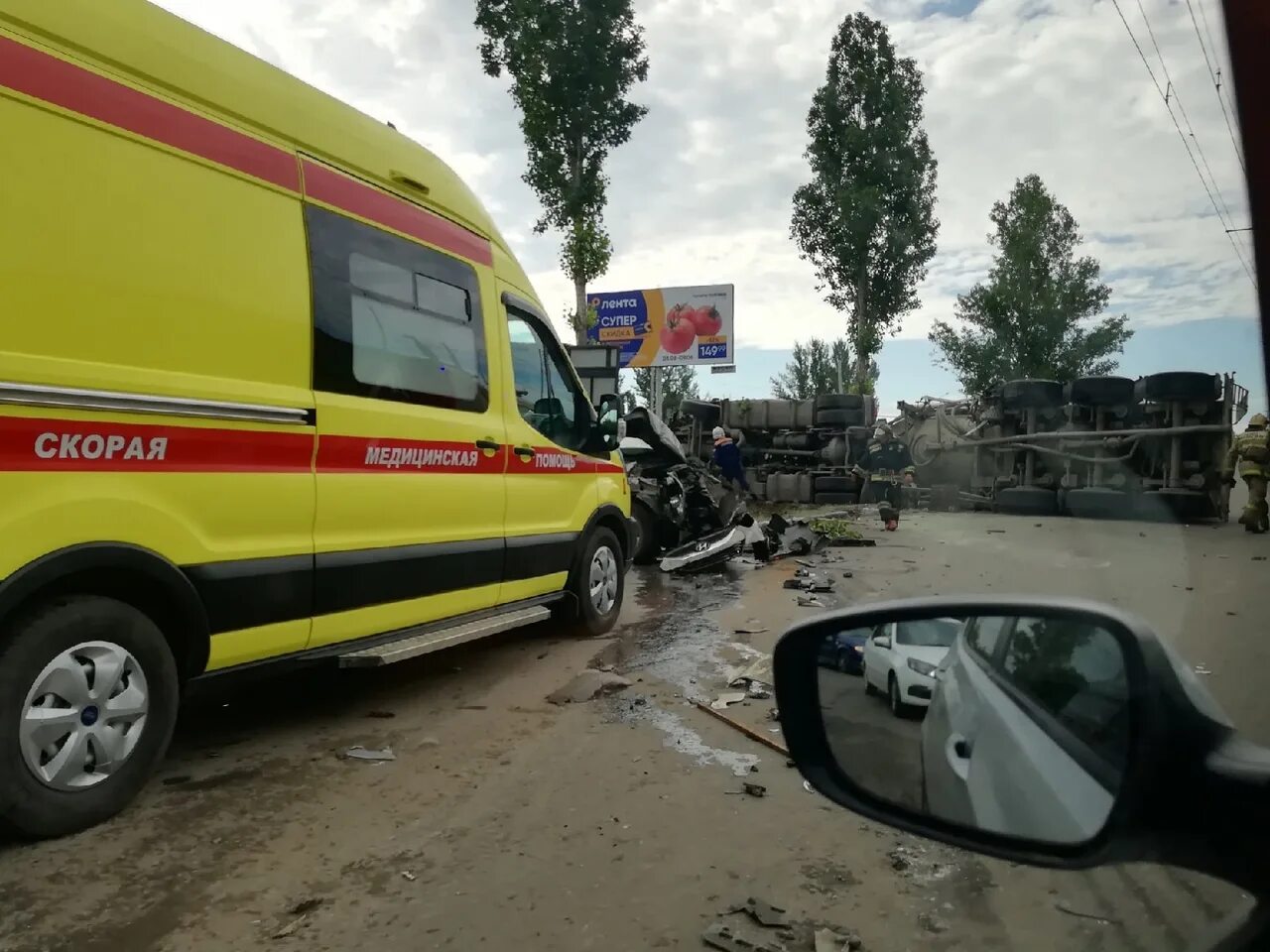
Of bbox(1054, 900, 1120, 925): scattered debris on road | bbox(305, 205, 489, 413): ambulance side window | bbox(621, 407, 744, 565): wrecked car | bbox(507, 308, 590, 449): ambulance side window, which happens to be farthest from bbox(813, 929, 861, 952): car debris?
bbox(621, 407, 744, 565): wrecked car

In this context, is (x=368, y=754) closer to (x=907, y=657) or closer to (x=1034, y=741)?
(x=907, y=657)

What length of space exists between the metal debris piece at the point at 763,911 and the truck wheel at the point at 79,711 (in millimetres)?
1892

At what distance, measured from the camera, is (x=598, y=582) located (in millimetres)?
5957

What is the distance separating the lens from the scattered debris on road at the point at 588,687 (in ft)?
14.6

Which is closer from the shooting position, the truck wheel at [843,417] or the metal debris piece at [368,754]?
the metal debris piece at [368,754]

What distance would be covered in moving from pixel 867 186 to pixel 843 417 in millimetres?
15397

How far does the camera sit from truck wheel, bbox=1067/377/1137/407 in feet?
42.2

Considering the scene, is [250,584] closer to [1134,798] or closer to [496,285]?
[496,285]

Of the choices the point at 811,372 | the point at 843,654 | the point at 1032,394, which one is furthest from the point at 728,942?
the point at 811,372

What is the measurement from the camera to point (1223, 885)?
2.88ft

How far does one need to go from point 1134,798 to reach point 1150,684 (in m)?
0.11

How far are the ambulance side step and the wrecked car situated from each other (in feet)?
14.3

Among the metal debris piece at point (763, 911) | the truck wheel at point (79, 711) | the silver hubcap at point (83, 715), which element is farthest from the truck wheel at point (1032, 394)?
the silver hubcap at point (83, 715)

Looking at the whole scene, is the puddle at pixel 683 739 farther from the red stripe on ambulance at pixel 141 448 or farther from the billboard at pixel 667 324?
the billboard at pixel 667 324
